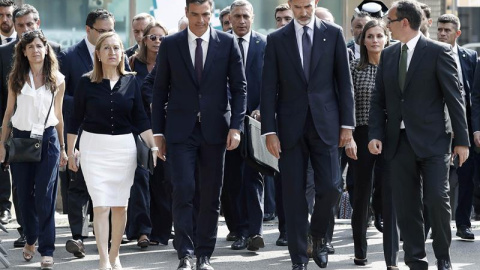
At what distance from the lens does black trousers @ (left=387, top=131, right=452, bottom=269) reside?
30.3ft

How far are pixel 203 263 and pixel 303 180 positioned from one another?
3.46 ft

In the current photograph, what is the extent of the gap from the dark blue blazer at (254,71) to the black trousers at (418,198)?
2305 mm

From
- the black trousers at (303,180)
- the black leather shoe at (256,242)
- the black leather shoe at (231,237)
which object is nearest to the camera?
the black trousers at (303,180)

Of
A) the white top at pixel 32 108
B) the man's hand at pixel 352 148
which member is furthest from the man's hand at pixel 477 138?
the white top at pixel 32 108

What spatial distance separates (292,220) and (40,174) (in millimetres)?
2316

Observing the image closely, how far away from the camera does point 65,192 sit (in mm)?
12492

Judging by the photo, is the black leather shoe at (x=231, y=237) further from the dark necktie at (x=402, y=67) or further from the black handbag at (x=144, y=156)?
the dark necktie at (x=402, y=67)

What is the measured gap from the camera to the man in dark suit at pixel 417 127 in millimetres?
9234

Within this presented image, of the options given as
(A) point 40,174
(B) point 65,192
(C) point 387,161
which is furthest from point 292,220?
(B) point 65,192

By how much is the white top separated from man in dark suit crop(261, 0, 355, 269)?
205 centimetres

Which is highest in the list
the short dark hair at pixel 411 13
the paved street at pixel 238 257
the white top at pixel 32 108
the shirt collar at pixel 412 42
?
the short dark hair at pixel 411 13

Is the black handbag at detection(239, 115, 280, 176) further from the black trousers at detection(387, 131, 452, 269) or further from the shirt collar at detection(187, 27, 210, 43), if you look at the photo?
the black trousers at detection(387, 131, 452, 269)

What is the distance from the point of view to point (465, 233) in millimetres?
12195

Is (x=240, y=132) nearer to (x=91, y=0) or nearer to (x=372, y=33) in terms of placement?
(x=372, y=33)
